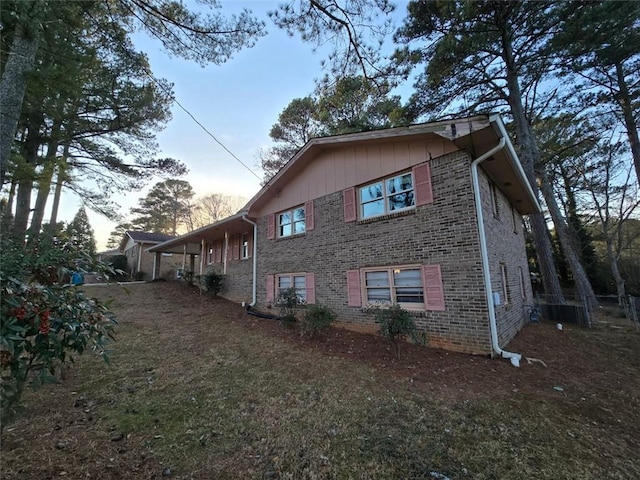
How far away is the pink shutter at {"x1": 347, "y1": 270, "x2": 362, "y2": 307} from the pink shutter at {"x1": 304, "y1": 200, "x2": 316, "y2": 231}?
2.21 metres

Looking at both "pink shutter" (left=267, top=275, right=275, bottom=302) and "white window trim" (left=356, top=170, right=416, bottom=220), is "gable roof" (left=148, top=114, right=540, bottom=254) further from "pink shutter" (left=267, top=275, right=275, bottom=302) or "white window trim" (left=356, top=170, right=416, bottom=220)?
"pink shutter" (left=267, top=275, right=275, bottom=302)

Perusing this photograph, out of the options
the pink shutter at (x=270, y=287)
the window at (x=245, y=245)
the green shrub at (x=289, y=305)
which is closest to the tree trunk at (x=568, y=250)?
the green shrub at (x=289, y=305)

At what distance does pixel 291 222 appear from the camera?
1005cm

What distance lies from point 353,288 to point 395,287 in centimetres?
120

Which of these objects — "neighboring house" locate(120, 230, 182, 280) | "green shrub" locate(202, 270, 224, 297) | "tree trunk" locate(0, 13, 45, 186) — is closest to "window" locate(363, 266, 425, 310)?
"tree trunk" locate(0, 13, 45, 186)

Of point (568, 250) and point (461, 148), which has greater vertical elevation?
point (461, 148)

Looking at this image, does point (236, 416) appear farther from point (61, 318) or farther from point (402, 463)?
point (61, 318)

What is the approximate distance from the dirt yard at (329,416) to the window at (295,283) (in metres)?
2.87

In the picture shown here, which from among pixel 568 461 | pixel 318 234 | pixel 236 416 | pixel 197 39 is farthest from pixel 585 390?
pixel 197 39

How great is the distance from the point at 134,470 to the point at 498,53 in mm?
15142

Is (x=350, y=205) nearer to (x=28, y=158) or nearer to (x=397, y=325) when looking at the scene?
(x=397, y=325)

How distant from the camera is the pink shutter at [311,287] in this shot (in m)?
8.58

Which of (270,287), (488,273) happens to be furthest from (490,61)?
(270,287)

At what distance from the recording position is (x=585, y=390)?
4.29 m
